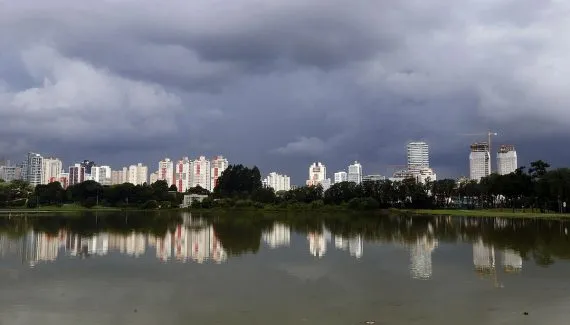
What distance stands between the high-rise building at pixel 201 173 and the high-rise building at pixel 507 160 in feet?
317

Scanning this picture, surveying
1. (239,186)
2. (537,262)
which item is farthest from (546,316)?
(239,186)

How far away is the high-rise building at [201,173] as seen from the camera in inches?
7082

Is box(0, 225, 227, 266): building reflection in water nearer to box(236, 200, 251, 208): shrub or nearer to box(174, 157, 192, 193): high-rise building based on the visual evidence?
box(236, 200, 251, 208): shrub

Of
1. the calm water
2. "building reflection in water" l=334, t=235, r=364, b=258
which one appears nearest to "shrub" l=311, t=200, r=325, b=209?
"building reflection in water" l=334, t=235, r=364, b=258

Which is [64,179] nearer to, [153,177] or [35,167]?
[35,167]

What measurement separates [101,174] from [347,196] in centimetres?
12769

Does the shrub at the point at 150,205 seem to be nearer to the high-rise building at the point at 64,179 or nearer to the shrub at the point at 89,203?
the shrub at the point at 89,203

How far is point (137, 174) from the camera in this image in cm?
19150

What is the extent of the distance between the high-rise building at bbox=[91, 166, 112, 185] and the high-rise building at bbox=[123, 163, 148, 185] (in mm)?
8895

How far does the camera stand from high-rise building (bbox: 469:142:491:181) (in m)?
165

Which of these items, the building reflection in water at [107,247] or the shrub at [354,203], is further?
the shrub at [354,203]

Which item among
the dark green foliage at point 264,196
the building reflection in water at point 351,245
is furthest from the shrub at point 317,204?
the building reflection in water at point 351,245

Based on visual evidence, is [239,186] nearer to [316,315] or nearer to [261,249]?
[261,249]

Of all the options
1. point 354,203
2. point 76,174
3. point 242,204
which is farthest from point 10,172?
point 354,203
